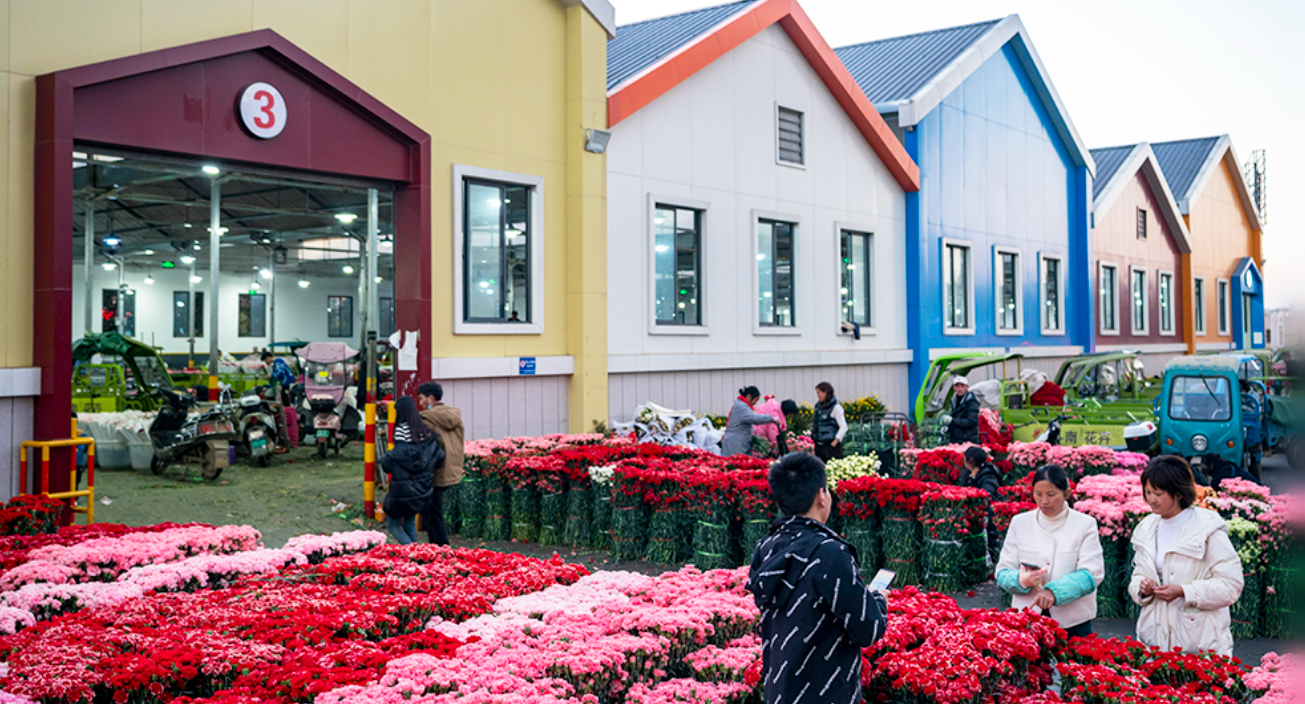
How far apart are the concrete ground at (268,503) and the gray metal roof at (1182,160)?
3415 cm

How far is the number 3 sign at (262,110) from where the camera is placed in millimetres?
12875

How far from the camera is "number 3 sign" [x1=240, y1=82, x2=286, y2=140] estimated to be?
12875 mm

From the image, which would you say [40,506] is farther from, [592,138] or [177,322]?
[177,322]

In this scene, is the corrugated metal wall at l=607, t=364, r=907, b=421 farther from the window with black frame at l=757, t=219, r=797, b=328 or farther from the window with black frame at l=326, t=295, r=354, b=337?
the window with black frame at l=326, t=295, r=354, b=337

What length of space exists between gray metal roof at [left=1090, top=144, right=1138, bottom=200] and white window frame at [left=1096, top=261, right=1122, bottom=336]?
2.71 m

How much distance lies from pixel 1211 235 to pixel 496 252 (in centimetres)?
3944

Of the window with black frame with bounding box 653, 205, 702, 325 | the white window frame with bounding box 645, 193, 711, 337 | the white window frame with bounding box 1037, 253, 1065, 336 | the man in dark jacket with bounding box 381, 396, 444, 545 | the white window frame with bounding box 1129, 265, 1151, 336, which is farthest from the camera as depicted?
the white window frame with bounding box 1129, 265, 1151, 336

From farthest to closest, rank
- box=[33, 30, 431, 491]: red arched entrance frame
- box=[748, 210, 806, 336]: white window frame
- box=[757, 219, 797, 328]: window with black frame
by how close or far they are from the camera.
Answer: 1. box=[757, 219, 797, 328]: window with black frame
2. box=[748, 210, 806, 336]: white window frame
3. box=[33, 30, 431, 491]: red arched entrance frame

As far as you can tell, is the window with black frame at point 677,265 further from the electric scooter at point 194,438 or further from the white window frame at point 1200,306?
the white window frame at point 1200,306

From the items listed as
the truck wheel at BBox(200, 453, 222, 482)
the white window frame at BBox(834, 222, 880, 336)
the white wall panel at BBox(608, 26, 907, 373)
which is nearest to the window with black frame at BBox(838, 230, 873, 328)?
the white window frame at BBox(834, 222, 880, 336)

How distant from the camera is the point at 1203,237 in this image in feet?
142

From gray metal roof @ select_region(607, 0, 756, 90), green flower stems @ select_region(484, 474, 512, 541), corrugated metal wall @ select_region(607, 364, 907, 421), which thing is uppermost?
gray metal roof @ select_region(607, 0, 756, 90)

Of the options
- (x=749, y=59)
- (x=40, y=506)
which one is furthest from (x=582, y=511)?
(x=749, y=59)

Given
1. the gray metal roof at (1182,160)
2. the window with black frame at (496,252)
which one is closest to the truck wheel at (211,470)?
the window with black frame at (496,252)
